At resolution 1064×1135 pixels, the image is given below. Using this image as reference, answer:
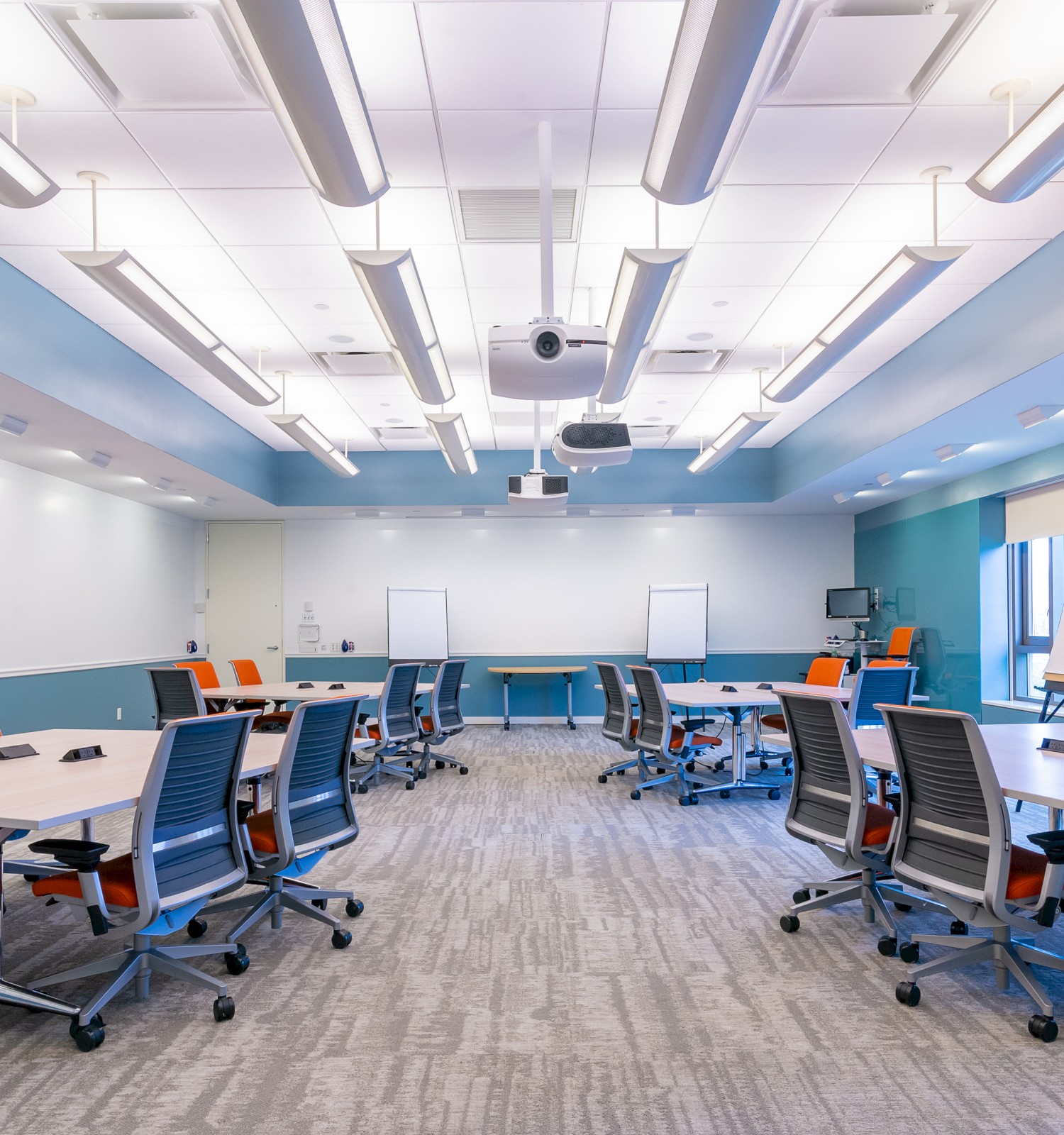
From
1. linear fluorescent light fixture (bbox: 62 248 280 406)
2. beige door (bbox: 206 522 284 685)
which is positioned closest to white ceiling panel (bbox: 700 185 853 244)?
linear fluorescent light fixture (bbox: 62 248 280 406)

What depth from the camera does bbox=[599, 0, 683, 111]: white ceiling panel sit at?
2871 millimetres

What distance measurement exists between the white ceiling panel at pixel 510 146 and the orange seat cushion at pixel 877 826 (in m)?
3.14

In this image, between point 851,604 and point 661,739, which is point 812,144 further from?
point 851,604

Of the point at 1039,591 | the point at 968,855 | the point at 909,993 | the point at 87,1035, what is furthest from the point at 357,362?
the point at 1039,591

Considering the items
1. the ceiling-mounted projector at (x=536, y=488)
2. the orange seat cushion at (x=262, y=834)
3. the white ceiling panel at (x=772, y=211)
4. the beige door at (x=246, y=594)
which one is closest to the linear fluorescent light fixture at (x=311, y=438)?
the ceiling-mounted projector at (x=536, y=488)

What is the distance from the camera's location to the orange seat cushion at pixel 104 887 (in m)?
2.59

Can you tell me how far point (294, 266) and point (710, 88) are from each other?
126 inches

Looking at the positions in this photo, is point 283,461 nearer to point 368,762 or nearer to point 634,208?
point 368,762

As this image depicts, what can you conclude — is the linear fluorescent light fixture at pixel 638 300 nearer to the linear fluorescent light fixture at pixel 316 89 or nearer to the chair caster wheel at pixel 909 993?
the linear fluorescent light fixture at pixel 316 89

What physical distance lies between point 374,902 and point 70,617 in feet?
20.0

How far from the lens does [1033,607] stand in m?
8.00

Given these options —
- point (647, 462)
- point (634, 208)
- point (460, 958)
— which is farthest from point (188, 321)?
point (647, 462)

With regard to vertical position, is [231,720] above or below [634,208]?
below

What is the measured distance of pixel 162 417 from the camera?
6.84 metres
